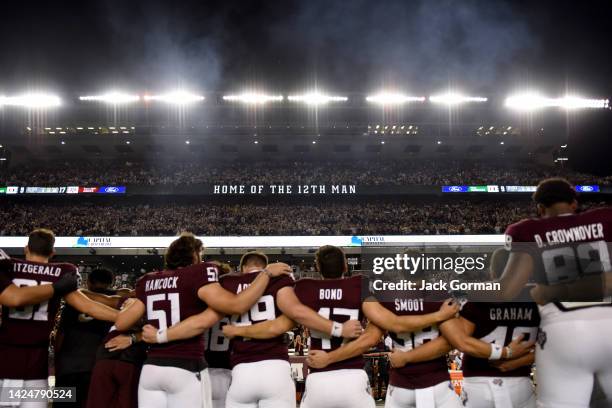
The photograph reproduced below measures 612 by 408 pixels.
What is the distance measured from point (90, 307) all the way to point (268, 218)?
3181 cm

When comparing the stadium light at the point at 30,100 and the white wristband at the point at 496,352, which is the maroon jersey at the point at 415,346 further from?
the stadium light at the point at 30,100

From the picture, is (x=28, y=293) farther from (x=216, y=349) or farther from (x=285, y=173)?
Answer: (x=285, y=173)

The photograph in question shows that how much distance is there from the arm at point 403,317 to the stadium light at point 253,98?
38613 mm

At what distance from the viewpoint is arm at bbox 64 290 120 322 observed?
4.36m

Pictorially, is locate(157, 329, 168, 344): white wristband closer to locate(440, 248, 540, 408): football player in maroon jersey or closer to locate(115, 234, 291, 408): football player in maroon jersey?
locate(115, 234, 291, 408): football player in maroon jersey

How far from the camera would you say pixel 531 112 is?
42000 millimetres

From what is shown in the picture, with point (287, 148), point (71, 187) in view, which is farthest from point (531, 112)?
Result: point (71, 187)

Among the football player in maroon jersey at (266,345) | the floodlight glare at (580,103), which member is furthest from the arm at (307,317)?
the floodlight glare at (580,103)

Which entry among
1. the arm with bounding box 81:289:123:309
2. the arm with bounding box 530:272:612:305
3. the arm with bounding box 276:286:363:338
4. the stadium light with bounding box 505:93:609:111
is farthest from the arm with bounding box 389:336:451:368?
the stadium light with bounding box 505:93:609:111

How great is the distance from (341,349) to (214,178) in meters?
37.6

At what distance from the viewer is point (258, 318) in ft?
13.6

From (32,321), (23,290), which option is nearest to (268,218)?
(32,321)

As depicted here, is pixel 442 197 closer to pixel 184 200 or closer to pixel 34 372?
pixel 184 200

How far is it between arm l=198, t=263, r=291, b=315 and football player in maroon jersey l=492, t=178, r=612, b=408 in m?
1.97
